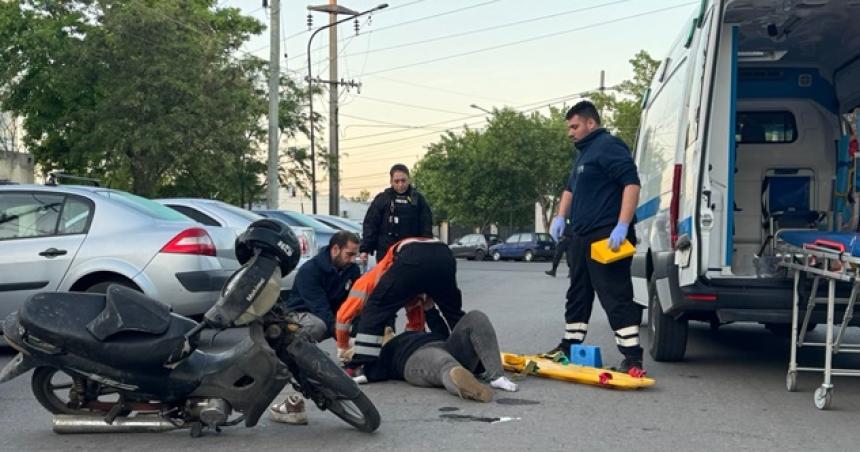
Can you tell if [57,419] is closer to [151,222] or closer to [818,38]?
[151,222]

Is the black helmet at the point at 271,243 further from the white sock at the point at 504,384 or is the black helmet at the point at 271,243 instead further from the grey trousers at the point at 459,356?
the white sock at the point at 504,384

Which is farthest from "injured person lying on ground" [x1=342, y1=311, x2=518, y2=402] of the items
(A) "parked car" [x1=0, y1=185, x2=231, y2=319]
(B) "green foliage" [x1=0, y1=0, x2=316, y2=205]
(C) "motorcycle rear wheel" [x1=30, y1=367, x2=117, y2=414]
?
(B) "green foliage" [x1=0, y1=0, x2=316, y2=205]

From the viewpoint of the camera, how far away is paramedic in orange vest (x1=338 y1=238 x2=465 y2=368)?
6.35m

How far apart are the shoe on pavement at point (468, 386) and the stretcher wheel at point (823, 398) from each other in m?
2.02

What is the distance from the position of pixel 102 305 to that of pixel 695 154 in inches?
155

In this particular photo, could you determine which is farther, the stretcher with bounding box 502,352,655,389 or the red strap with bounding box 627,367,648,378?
the red strap with bounding box 627,367,648,378

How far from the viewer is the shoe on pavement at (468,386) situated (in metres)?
5.98

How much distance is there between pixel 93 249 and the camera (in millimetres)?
7961

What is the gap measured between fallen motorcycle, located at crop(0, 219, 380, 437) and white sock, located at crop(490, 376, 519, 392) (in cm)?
145

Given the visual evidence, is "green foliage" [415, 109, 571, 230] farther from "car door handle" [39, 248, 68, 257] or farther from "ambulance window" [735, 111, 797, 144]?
"car door handle" [39, 248, 68, 257]

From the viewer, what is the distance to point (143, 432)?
5121 millimetres

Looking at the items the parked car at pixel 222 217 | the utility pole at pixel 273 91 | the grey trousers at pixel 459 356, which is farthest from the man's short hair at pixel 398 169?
the utility pole at pixel 273 91

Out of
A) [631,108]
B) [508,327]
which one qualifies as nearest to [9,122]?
[631,108]

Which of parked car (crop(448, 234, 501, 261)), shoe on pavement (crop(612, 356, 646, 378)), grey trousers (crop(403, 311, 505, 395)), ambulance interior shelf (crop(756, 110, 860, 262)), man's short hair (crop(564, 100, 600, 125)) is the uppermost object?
man's short hair (crop(564, 100, 600, 125))
